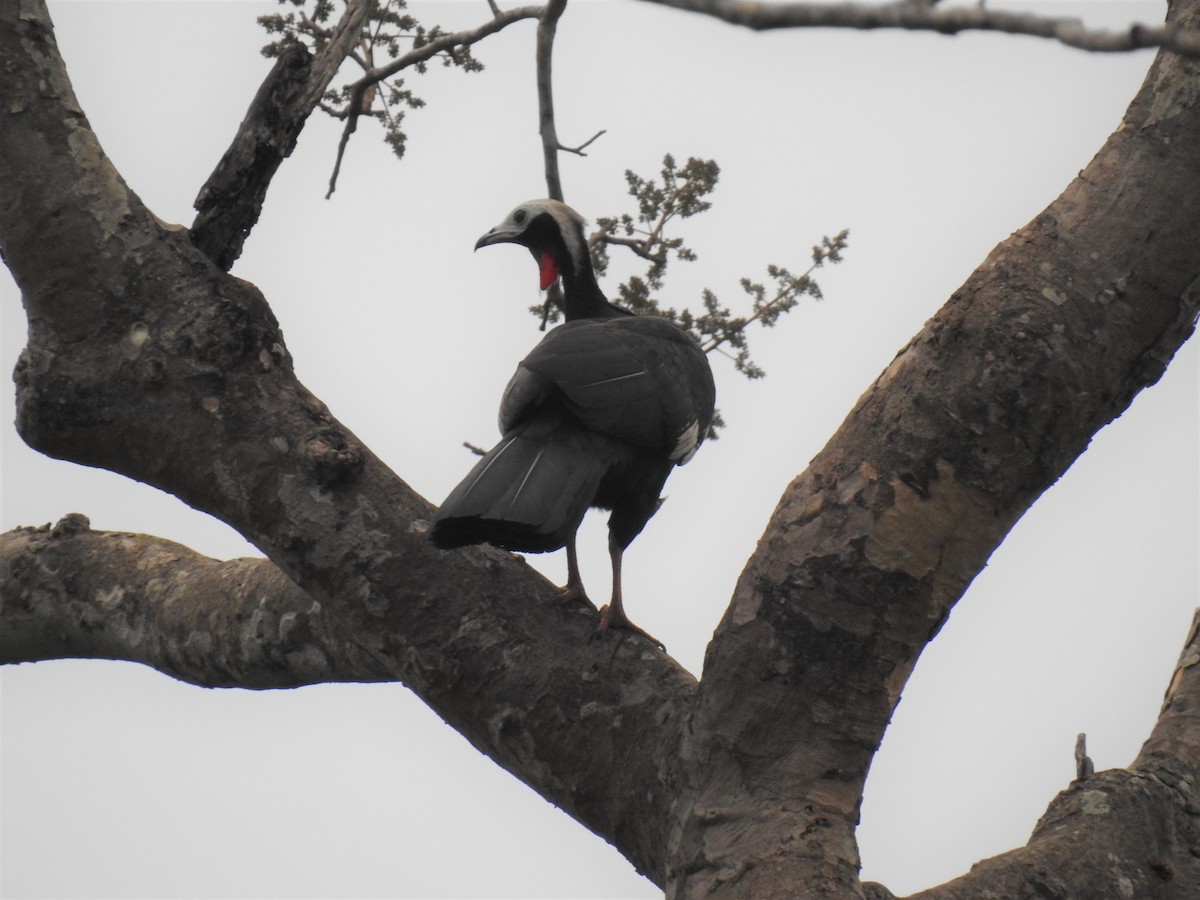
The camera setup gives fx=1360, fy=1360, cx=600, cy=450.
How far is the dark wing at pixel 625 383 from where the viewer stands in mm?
4086

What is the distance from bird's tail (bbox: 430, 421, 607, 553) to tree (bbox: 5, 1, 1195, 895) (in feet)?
0.37

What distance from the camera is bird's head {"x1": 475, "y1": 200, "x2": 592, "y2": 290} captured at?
19.1ft

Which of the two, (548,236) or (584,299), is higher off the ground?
(548,236)

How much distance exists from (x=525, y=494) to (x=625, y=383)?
99 centimetres

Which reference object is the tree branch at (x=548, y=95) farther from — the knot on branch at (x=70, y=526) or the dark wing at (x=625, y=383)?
the knot on branch at (x=70, y=526)

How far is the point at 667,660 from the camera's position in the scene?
10.6ft

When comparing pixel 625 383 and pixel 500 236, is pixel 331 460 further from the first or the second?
pixel 500 236

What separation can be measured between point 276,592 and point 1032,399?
7.27 ft

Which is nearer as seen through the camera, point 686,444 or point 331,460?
point 331,460

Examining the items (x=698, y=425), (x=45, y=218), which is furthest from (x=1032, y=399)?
(x=45, y=218)

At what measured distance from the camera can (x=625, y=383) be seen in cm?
434

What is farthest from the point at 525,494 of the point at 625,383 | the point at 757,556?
the point at 625,383

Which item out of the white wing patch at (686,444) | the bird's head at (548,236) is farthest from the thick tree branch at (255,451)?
the bird's head at (548,236)

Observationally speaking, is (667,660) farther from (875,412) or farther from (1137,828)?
(1137,828)
